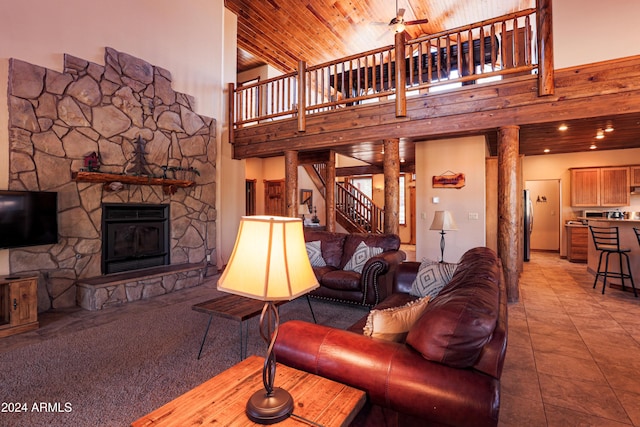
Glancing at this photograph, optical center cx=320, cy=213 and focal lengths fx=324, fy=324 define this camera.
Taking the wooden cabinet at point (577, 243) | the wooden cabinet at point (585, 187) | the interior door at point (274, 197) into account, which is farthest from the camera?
the interior door at point (274, 197)

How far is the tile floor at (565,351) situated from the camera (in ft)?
6.49

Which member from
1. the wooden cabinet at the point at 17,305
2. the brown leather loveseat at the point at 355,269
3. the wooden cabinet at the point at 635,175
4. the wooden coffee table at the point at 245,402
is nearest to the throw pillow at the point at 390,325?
the wooden coffee table at the point at 245,402

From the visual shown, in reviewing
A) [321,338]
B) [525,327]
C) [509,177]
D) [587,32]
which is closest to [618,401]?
[525,327]

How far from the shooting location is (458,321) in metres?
1.25

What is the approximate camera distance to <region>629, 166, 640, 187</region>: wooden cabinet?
22.5ft

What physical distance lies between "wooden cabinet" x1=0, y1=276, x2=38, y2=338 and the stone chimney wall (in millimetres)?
573

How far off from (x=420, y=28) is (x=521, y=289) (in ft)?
19.6

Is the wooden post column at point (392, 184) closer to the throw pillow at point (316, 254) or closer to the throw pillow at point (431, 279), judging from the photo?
the throw pillow at point (316, 254)

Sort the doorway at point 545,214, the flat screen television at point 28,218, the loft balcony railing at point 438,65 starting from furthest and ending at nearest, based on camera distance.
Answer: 1. the doorway at point 545,214
2. the loft balcony railing at point 438,65
3. the flat screen television at point 28,218

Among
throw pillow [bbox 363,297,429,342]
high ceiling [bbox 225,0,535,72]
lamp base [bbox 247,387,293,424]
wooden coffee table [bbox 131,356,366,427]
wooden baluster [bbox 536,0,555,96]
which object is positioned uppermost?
high ceiling [bbox 225,0,535,72]

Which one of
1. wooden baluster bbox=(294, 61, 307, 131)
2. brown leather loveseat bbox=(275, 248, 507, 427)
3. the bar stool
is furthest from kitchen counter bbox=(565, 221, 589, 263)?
brown leather loveseat bbox=(275, 248, 507, 427)

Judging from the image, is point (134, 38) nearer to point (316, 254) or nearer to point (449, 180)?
point (316, 254)

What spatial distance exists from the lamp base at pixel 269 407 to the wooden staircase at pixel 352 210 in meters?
7.64

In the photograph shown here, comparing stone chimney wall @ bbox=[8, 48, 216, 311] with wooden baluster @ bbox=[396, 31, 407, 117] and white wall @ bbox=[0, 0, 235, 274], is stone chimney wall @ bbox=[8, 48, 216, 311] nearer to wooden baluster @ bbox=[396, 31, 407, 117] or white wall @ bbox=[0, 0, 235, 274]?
white wall @ bbox=[0, 0, 235, 274]
